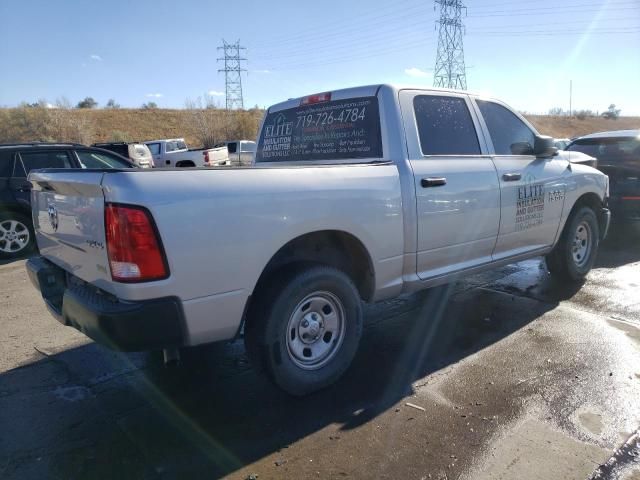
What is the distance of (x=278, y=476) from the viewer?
8.29ft

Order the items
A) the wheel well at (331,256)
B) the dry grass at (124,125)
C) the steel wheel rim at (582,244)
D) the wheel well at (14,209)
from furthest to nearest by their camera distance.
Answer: the dry grass at (124,125), the wheel well at (14,209), the steel wheel rim at (582,244), the wheel well at (331,256)

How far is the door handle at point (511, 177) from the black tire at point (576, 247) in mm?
1341

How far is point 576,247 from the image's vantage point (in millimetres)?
5684

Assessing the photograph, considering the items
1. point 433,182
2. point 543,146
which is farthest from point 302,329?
point 543,146

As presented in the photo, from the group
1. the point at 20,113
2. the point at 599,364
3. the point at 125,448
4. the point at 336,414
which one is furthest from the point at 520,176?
the point at 20,113

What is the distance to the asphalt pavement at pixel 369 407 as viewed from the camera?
261cm

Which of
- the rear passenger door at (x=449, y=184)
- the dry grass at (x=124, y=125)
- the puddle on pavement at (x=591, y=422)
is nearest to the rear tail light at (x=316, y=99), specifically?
the rear passenger door at (x=449, y=184)

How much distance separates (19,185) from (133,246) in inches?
263

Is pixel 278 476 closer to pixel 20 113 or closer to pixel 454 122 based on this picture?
pixel 454 122

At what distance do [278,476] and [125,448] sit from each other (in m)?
0.89

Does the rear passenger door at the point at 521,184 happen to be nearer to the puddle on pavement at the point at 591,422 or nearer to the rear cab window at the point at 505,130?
the rear cab window at the point at 505,130

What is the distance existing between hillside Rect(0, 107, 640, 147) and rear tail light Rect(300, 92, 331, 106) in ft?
153

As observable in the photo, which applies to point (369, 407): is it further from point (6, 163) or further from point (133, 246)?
point (6, 163)

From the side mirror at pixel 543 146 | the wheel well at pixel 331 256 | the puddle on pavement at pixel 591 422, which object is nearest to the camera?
the puddle on pavement at pixel 591 422
